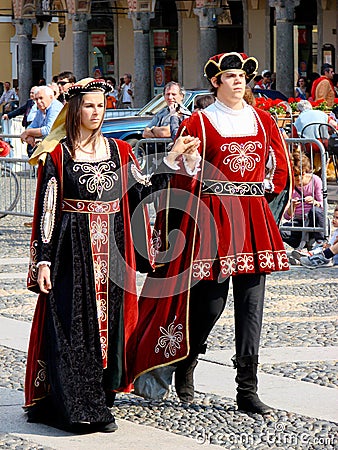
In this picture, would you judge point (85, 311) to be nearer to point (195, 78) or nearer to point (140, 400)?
point (140, 400)

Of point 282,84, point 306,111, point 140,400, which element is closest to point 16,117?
point 282,84

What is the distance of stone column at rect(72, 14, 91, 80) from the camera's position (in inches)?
1248

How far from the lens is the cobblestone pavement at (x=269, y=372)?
5023 millimetres

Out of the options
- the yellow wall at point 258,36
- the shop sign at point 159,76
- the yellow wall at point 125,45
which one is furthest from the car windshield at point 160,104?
the yellow wall at point 125,45

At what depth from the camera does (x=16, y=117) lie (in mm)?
21875

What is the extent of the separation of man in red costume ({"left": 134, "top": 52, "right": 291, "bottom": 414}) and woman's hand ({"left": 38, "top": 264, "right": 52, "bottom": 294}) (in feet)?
1.77

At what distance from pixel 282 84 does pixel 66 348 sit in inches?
809

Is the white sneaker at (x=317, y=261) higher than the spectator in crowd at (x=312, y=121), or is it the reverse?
the spectator in crowd at (x=312, y=121)

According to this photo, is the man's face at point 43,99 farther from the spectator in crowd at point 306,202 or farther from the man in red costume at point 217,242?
the man in red costume at point 217,242

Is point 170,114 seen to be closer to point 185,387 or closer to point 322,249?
point 322,249

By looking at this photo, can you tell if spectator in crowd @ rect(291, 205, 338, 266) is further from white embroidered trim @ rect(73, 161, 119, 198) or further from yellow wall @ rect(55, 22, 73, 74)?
yellow wall @ rect(55, 22, 73, 74)

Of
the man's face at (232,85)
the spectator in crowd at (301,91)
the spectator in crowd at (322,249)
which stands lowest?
the spectator in crowd at (322,249)

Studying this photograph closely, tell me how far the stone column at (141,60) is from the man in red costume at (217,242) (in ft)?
79.5

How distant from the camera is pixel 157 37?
3556 cm
